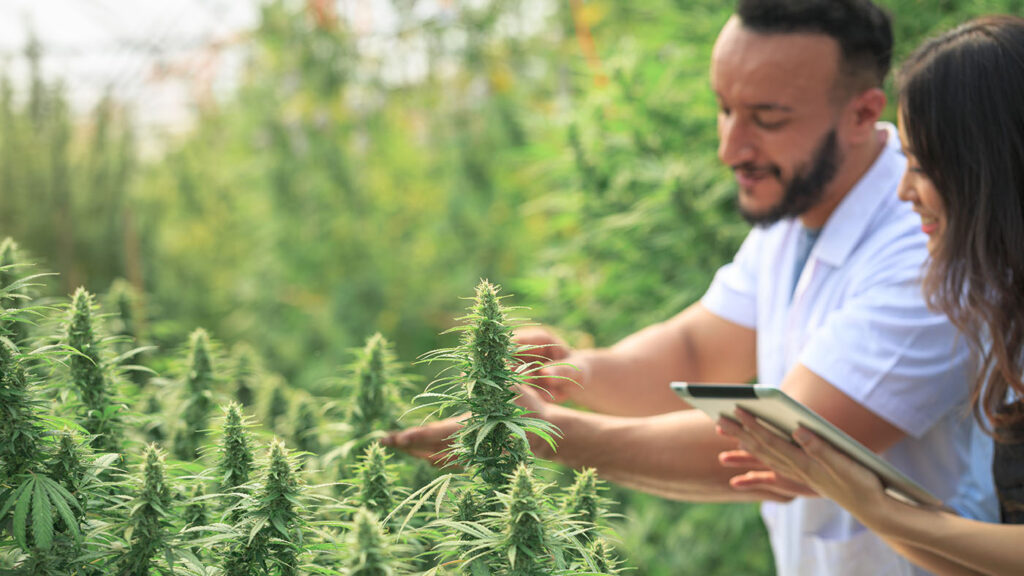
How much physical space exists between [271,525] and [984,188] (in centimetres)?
138

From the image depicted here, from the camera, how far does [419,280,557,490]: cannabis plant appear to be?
0.99 m

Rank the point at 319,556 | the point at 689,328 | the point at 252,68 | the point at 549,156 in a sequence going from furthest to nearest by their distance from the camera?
the point at 252,68 → the point at 549,156 → the point at 689,328 → the point at 319,556

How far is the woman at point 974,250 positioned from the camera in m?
1.58

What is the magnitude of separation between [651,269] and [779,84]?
1.36 meters

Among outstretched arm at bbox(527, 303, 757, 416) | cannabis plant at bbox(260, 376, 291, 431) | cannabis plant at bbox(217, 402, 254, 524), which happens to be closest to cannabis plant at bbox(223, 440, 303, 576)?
cannabis plant at bbox(217, 402, 254, 524)

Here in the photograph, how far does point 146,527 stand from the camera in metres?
0.96

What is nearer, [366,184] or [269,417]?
[269,417]

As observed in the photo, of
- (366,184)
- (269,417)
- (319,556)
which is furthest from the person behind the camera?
(366,184)

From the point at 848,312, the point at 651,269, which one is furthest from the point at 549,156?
the point at 848,312

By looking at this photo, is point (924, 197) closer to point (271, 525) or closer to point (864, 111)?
point (864, 111)

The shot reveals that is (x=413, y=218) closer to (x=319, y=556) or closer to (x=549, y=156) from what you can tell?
(x=549, y=156)

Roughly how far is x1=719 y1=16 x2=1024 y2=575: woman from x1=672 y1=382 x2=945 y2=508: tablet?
0.03m

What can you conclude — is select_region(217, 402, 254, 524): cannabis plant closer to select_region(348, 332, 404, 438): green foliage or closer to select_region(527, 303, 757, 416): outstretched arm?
select_region(348, 332, 404, 438): green foliage

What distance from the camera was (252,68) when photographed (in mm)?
6492
